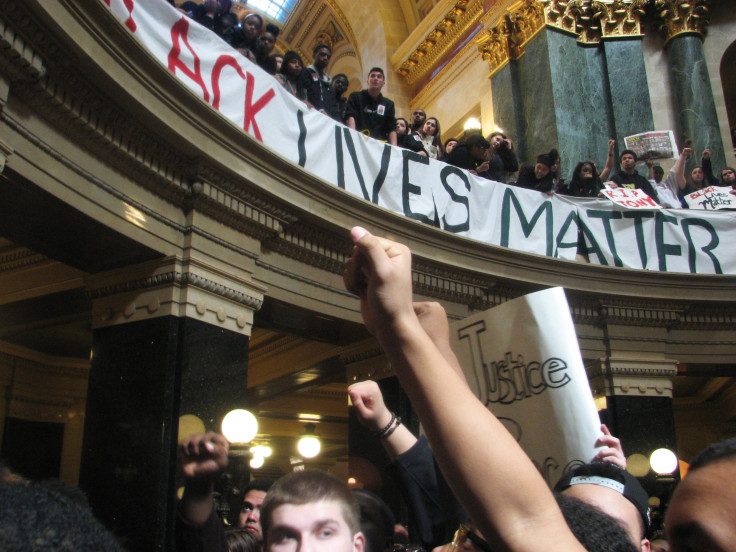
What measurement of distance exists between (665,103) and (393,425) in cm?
1214

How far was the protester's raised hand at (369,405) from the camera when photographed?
6.50 ft

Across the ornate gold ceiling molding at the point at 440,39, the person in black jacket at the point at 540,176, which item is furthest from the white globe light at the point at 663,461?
the ornate gold ceiling molding at the point at 440,39

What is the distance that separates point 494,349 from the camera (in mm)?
3107

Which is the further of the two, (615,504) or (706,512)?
(615,504)

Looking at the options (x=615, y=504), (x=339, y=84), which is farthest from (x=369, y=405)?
(x=339, y=84)

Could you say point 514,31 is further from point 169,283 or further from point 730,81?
point 169,283

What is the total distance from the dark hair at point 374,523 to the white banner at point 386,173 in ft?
10.7

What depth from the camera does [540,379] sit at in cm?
288

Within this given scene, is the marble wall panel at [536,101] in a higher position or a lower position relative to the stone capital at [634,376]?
higher

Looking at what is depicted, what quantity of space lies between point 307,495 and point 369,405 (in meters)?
0.30

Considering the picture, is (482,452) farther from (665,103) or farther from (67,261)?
(665,103)

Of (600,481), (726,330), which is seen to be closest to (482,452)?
(600,481)

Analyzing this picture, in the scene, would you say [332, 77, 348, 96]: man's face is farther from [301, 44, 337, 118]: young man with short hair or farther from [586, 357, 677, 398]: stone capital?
[586, 357, 677, 398]: stone capital

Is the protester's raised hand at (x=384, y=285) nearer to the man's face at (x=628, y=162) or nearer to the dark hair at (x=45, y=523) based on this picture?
the dark hair at (x=45, y=523)
